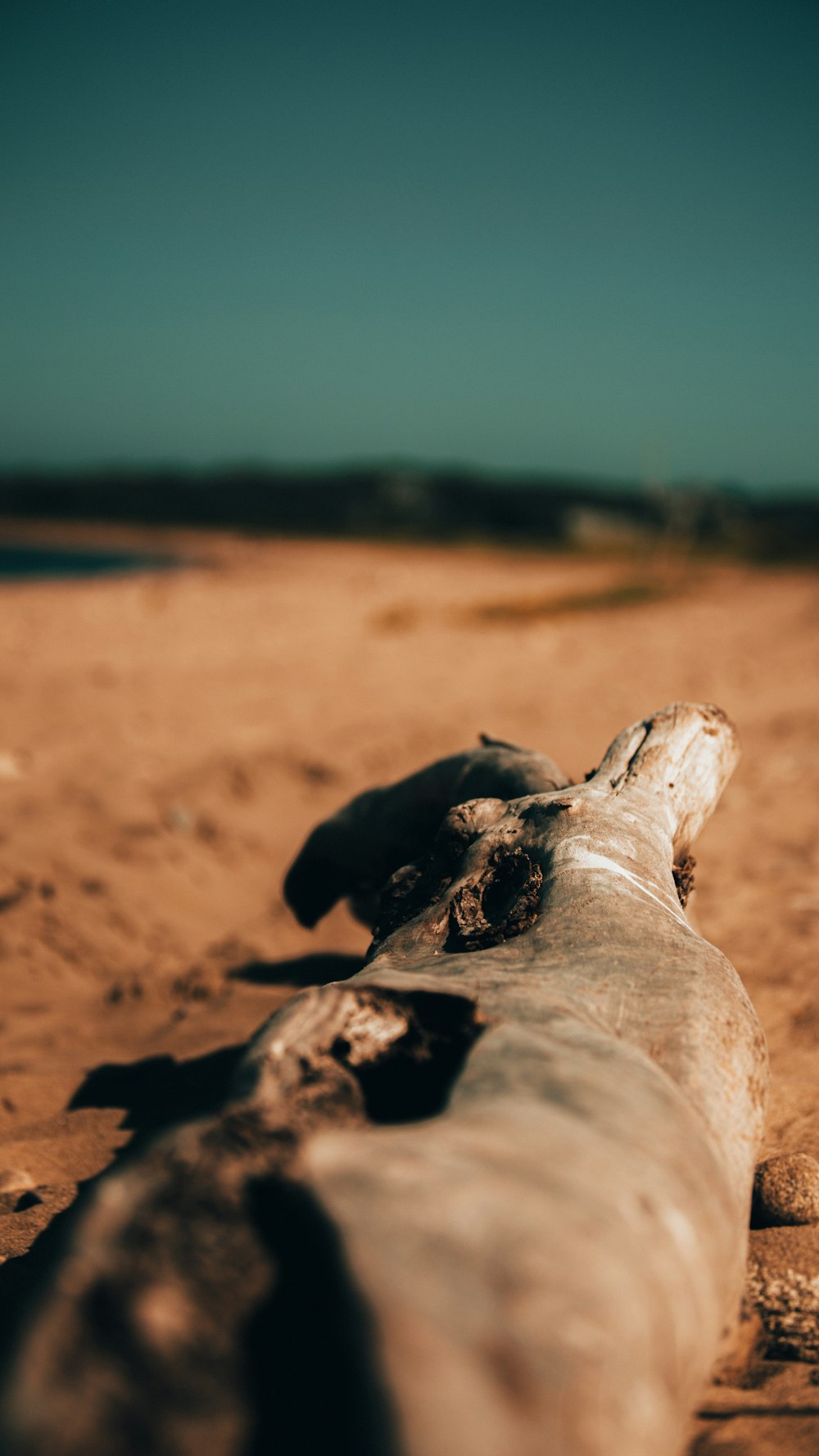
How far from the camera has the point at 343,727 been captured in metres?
7.49

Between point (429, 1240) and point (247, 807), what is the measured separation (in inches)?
180

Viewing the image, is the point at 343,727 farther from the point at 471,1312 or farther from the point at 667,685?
the point at 471,1312

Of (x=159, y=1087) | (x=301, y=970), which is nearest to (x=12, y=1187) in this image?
(x=159, y=1087)

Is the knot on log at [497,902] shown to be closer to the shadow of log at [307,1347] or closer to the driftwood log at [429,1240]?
the driftwood log at [429,1240]

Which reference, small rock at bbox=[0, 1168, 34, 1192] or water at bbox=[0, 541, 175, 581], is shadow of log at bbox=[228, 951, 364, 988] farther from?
water at bbox=[0, 541, 175, 581]

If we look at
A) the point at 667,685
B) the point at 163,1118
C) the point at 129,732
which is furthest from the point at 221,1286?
the point at 667,685

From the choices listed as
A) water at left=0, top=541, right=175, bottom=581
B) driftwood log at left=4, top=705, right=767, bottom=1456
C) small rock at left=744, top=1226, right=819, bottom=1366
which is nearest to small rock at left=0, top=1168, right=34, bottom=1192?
driftwood log at left=4, top=705, right=767, bottom=1456

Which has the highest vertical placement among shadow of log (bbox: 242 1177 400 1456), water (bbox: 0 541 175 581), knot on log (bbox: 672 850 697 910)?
water (bbox: 0 541 175 581)

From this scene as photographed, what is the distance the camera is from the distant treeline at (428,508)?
45.2m

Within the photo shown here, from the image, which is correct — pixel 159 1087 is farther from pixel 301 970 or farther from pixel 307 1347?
pixel 307 1347

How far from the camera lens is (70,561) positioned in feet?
122

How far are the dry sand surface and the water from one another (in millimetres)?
15140

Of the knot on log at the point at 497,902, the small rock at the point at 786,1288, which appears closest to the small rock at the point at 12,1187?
the knot on log at the point at 497,902

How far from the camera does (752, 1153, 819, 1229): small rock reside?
6.53 ft
